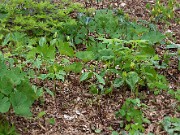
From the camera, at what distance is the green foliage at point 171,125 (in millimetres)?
3123

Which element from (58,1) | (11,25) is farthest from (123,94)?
(58,1)

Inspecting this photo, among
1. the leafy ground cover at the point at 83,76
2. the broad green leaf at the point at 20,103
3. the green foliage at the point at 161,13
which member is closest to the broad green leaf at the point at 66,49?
the leafy ground cover at the point at 83,76

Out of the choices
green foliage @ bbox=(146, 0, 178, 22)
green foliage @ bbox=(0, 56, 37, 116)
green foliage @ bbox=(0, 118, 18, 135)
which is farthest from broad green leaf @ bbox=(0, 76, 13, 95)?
green foliage @ bbox=(146, 0, 178, 22)

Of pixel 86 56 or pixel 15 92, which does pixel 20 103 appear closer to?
pixel 15 92

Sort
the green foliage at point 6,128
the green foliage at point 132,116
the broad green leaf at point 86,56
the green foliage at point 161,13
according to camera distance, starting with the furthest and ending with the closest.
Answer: the green foliage at point 161,13, the broad green leaf at point 86,56, the green foliage at point 132,116, the green foliage at point 6,128

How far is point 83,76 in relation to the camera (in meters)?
3.48

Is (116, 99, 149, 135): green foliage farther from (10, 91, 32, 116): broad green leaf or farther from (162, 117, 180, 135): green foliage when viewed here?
(10, 91, 32, 116): broad green leaf

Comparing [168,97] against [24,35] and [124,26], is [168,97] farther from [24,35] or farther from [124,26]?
[24,35]

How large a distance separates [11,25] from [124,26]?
4.51 feet

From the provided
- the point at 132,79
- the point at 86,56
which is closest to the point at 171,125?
the point at 132,79

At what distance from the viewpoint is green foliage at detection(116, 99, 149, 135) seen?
123 inches

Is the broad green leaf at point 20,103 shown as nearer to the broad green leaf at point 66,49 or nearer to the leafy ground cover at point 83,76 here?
the leafy ground cover at point 83,76

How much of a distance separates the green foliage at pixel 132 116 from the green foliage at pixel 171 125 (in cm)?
16

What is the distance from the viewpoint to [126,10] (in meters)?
5.50
